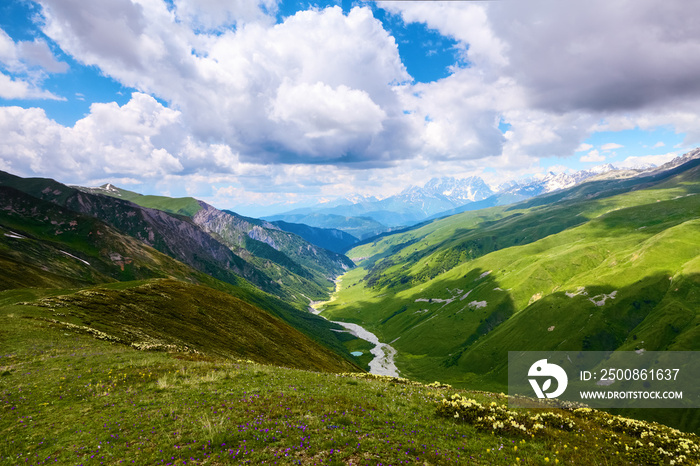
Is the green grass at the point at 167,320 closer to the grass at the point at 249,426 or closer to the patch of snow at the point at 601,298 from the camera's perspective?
the grass at the point at 249,426

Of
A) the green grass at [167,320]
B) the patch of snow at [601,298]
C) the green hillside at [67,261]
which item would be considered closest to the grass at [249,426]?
the green grass at [167,320]

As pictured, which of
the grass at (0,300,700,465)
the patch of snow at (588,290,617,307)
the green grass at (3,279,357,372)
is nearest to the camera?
the grass at (0,300,700,465)

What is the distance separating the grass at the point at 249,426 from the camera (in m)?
13.6

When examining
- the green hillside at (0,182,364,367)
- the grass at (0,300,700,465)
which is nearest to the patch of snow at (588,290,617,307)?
the green hillside at (0,182,364,367)

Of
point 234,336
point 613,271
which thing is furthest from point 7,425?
point 613,271

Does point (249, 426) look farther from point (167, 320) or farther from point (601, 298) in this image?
point (601, 298)

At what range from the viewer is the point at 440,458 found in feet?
44.0

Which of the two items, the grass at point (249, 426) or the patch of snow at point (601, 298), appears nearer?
the grass at point (249, 426)

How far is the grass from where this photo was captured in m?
13.6

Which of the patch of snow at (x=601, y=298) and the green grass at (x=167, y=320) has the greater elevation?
the patch of snow at (x=601, y=298)

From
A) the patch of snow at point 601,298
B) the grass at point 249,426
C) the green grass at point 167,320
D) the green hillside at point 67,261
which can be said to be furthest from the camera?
the patch of snow at point 601,298

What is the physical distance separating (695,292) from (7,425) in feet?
767

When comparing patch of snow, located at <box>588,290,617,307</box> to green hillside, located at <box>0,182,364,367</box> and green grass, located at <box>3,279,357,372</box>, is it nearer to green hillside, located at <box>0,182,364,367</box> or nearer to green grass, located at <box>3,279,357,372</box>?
green hillside, located at <box>0,182,364,367</box>

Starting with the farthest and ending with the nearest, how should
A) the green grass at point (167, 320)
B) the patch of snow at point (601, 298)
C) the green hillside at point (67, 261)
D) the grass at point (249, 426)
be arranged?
the patch of snow at point (601, 298) → the green hillside at point (67, 261) → the green grass at point (167, 320) → the grass at point (249, 426)
